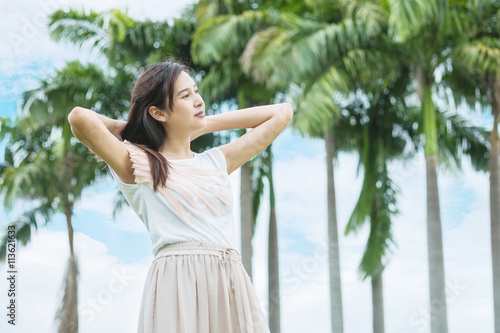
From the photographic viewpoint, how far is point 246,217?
11.9 m

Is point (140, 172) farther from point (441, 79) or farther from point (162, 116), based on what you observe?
point (441, 79)

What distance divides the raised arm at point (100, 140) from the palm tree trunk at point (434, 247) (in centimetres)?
858

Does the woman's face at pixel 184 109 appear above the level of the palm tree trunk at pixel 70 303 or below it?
above

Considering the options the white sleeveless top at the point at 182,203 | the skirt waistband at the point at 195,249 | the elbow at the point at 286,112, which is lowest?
the skirt waistband at the point at 195,249

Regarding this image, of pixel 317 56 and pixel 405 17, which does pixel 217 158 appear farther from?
pixel 317 56

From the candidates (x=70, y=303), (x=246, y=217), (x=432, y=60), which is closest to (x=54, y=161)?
(x=70, y=303)

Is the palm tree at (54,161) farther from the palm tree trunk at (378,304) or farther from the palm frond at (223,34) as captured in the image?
the palm tree trunk at (378,304)

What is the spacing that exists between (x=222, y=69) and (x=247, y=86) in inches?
22.1

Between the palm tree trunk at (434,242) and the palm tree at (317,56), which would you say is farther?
the palm tree at (317,56)

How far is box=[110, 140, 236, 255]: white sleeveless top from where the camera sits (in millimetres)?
1863

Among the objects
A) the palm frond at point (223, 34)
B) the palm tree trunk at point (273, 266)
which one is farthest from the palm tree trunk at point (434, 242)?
the palm tree trunk at point (273, 266)

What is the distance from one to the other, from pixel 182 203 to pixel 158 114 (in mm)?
304

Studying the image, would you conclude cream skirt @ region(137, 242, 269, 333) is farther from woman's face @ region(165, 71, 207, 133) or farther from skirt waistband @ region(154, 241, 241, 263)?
woman's face @ region(165, 71, 207, 133)

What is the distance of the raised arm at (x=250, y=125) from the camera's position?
7.00 ft
